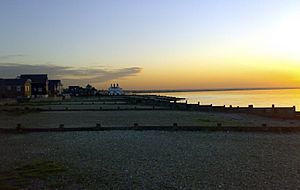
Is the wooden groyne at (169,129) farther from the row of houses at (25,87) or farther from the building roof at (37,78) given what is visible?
the building roof at (37,78)

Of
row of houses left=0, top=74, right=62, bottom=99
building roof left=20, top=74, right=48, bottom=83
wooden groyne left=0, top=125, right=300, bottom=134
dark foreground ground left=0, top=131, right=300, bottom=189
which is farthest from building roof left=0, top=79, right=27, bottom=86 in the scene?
dark foreground ground left=0, top=131, right=300, bottom=189

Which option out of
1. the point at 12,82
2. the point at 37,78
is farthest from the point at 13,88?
the point at 37,78

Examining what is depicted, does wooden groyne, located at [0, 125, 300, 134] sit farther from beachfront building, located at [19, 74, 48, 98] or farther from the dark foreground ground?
beachfront building, located at [19, 74, 48, 98]

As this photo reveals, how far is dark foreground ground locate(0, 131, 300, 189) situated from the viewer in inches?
376

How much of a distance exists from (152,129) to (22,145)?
24.6ft

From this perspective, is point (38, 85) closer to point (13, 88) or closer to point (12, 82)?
point (12, 82)

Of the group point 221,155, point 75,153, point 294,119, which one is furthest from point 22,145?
point 294,119

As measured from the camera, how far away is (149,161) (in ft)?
40.8

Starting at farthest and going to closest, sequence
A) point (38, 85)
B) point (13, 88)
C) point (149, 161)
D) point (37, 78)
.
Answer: point (37, 78) → point (38, 85) → point (13, 88) → point (149, 161)

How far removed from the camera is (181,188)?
29.6ft

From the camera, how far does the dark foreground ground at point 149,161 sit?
9.54m

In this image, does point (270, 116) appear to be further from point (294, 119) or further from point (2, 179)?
point (2, 179)

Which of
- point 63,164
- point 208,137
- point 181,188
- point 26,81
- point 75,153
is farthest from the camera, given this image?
point 26,81

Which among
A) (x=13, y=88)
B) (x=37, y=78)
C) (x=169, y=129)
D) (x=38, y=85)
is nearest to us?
(x=169, y=129)
